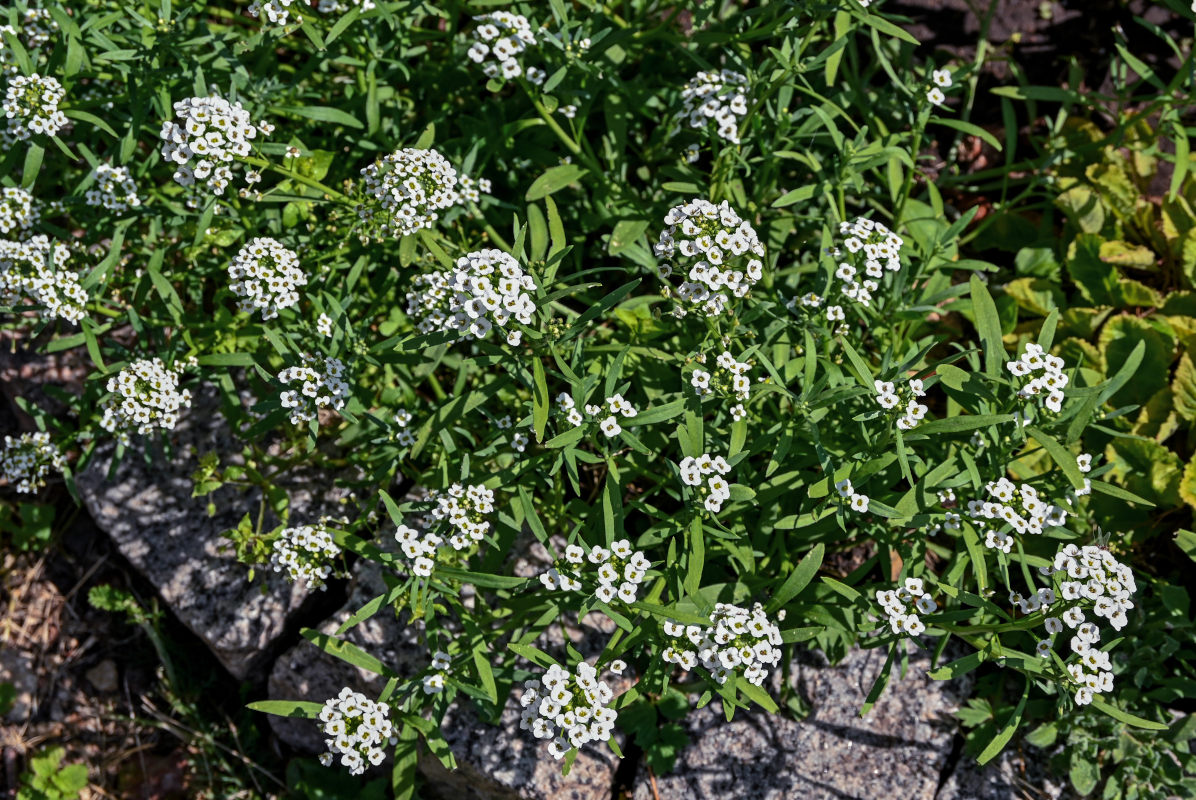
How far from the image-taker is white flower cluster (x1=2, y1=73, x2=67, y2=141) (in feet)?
14.6

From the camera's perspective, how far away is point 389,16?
15.7 feet

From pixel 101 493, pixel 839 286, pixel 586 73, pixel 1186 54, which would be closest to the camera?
pixel 839 286

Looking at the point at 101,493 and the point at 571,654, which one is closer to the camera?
the point at 571,654

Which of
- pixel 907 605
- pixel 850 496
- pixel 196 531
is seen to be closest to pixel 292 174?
pixel 196 531

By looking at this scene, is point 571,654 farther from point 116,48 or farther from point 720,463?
point 116,48

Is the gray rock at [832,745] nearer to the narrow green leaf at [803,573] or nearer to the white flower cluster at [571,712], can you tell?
the narrow green leaf at [803,573]

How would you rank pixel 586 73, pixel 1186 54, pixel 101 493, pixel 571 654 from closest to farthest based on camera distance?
pixel 571 654
pixel 586 73
pixel 101 493
pixel 1186 54

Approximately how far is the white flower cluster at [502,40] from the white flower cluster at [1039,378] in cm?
258

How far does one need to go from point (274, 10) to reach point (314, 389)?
1674 mm

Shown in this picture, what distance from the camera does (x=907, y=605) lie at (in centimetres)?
418

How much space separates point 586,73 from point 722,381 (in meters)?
1.80

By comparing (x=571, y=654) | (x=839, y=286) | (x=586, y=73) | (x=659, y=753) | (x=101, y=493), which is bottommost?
(x=659, y=753)

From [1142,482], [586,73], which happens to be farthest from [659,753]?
[586,73]

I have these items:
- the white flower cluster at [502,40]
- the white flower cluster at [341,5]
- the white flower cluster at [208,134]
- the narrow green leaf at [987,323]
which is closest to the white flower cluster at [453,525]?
the white flower cluster at [208,134]
